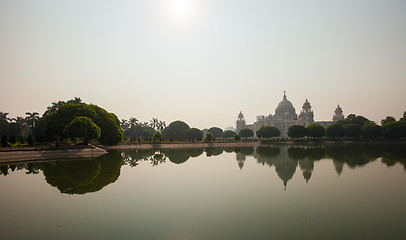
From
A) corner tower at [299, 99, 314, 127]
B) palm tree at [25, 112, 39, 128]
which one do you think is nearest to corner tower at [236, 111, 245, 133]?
corner tower at [299, 99, 314, 127]

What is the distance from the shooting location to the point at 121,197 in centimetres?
1342

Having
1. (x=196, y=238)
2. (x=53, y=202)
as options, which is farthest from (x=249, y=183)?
(x=53, y=202)

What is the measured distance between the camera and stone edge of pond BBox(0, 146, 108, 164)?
102 ft

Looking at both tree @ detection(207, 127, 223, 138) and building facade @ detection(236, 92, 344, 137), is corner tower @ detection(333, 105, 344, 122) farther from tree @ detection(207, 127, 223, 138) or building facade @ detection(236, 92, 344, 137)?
tree @ detection(207, 127, 223, 138)

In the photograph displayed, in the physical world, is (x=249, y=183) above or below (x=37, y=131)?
below

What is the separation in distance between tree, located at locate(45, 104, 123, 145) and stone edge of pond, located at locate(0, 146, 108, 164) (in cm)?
837

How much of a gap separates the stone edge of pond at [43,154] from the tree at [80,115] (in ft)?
27.5

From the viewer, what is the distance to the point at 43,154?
3416 cm

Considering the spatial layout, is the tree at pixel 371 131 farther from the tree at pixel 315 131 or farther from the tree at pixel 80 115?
the tree at pixel 80 115

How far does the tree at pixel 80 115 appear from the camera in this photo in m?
44.2

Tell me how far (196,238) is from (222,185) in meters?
8.49

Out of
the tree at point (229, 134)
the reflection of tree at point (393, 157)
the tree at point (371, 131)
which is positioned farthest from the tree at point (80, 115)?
the tree at point (371, 131)

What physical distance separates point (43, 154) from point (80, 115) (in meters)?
12.7

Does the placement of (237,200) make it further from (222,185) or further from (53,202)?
(53,202)
